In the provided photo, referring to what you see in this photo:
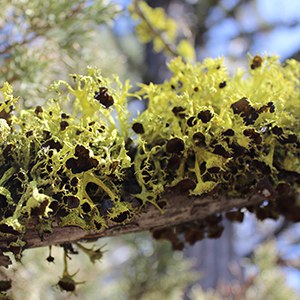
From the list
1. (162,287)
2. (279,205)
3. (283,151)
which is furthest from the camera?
(162,287)

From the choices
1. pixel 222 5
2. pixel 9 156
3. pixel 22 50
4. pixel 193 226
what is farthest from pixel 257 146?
pixel 222 5

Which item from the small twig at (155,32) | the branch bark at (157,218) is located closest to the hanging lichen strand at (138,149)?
the branch bark at (157,218)

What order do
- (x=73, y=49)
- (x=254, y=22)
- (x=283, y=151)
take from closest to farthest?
1. (x=283, y=151)
2. (x=73, y=49)
3. (x=254, y=22)

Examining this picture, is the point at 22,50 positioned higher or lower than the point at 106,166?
higher

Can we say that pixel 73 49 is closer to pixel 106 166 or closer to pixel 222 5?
pixel 106 166

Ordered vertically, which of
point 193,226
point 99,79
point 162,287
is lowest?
point 162,287

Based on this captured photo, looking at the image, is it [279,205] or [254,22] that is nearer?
[279,205]
